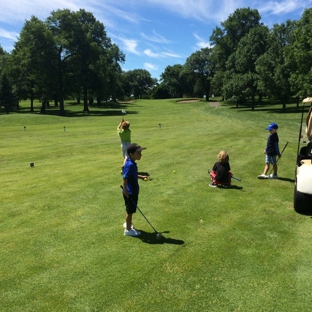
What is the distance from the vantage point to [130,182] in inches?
243

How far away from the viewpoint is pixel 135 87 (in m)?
141

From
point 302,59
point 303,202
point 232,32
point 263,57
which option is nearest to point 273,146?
point 303,202

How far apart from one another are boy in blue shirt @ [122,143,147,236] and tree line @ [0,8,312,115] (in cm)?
3502

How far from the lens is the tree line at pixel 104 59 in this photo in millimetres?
42688

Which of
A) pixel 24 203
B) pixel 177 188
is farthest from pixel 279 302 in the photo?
pixel 24 203

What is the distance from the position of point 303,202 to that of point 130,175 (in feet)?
13.9

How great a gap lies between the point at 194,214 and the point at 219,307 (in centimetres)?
328

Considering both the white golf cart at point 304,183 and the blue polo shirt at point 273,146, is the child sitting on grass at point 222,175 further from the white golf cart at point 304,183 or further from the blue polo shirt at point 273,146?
the white golf cart at point 304,183

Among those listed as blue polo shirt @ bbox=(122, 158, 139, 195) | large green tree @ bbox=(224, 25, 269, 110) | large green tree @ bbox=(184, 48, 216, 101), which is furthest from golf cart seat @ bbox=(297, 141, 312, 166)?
large green tree @ bbox=(184, 48, 216, 101)

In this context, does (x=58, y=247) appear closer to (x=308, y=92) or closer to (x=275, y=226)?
(x=275, y=226)

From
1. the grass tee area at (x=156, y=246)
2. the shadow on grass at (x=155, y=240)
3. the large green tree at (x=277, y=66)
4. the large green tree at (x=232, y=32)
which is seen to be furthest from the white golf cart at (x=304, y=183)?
the large green tree at (x=232, y=32)

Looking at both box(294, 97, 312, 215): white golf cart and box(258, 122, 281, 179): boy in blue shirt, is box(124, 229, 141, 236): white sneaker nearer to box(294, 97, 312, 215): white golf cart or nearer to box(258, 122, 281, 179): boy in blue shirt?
box(294, 97, 312, 215): white golf cart

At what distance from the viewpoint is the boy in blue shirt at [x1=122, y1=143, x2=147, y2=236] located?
602cm

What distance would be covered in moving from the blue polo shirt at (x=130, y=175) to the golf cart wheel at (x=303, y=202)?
3.96m
